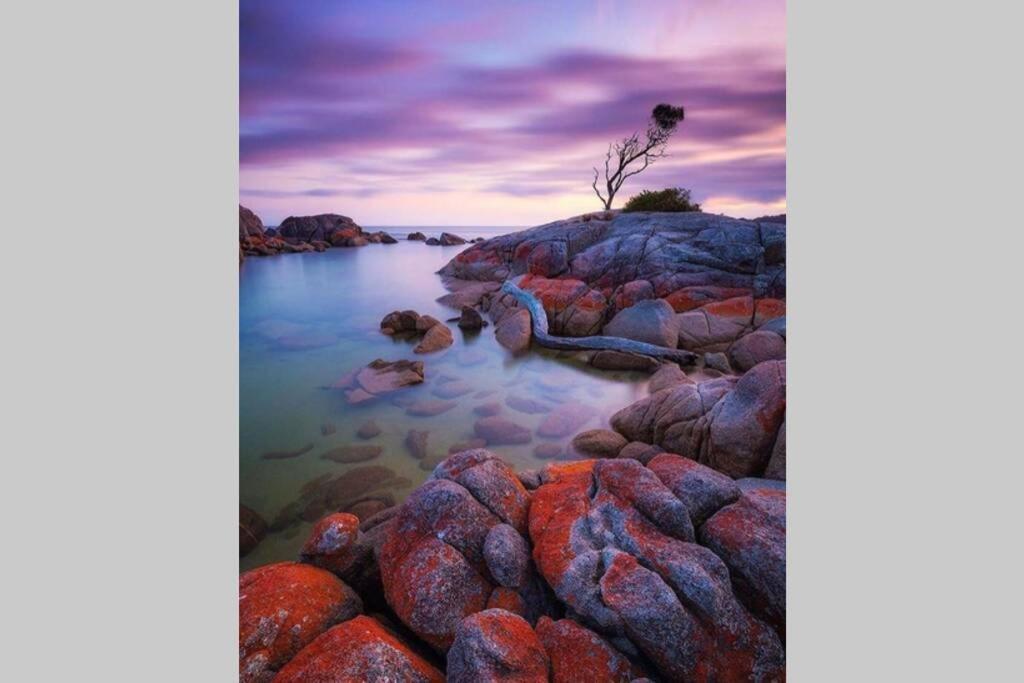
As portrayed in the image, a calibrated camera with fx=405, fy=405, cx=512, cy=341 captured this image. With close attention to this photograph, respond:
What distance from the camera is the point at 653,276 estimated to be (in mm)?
11266

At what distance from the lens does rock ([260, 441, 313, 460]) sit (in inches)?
230

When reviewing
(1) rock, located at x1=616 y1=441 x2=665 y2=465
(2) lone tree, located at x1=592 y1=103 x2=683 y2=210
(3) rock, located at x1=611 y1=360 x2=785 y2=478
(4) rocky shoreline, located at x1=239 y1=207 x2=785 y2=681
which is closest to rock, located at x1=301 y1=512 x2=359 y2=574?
(4) rocky shoreline, located at x1=239 y1=207 x2=785 y2=681

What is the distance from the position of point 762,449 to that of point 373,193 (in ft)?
20.8

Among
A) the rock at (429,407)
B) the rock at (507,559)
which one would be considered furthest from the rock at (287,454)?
the rock at (507,559)

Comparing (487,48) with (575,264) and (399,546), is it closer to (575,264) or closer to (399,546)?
(399,546)

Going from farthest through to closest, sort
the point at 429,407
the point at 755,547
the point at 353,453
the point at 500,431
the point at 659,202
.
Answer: the point at 659,202, the point at 429,407, the point at 500,431, the point at 353,453, the point at 755,547

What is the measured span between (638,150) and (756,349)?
5.43 metres

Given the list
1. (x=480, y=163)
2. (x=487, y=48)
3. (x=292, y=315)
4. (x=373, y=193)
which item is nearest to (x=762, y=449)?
(x=480, y=163)

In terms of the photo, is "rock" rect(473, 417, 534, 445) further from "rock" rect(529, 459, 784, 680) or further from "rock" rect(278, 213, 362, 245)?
"rock" rect(278, 213, 362, 245)

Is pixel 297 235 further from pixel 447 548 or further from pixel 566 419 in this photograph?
pixel 447 548

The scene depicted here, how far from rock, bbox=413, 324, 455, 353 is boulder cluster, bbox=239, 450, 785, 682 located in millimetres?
4735

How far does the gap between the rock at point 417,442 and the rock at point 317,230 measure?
151 inches

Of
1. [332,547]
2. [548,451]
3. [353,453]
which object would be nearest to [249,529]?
[353,453]

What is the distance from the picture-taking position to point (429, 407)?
724cm
